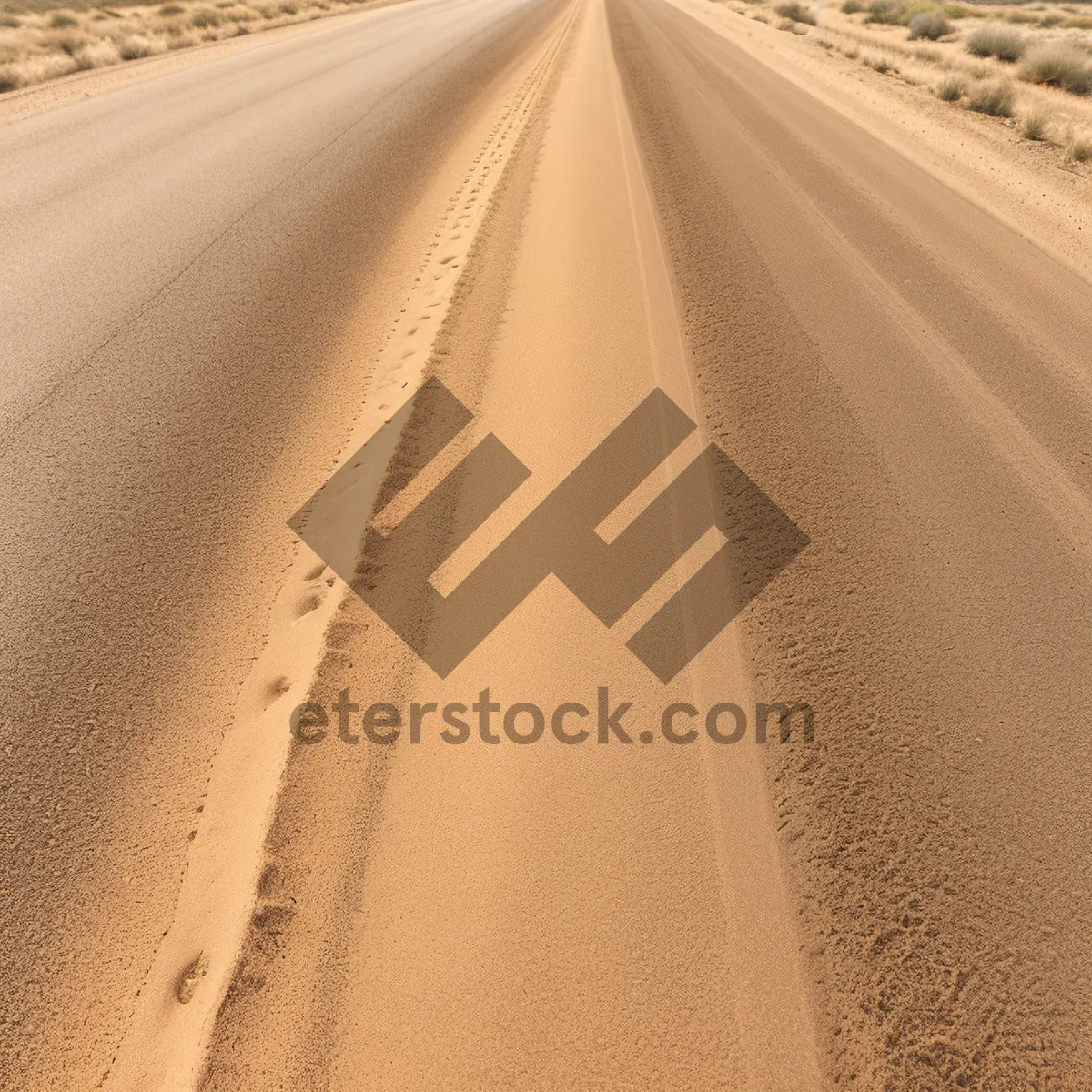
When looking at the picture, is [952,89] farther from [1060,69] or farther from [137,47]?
[137,47]

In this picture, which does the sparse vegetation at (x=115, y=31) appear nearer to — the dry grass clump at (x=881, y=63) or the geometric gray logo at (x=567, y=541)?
the dry grass clump at (x=881, y=63)

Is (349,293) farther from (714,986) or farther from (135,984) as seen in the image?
(714,986)

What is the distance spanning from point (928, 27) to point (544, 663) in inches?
1150

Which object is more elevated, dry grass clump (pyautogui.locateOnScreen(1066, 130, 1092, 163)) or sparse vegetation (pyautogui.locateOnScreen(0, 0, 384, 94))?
dry grass clump (pyautogui.locateOnScreen(1066, 130, 1092, 163))

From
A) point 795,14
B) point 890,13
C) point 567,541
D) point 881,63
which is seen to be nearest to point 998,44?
point 881,63

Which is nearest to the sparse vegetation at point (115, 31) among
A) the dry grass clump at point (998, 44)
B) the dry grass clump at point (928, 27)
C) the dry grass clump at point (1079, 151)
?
the dry grass clump at point (928, 27)

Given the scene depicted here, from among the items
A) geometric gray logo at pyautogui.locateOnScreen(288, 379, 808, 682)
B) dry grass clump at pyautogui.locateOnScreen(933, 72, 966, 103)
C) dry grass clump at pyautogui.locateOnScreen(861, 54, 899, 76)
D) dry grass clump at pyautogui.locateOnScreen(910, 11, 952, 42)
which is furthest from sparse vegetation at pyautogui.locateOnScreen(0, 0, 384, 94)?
geometric gray logo at pyautogui.locateOnScreen(288, 379, 808, 682)

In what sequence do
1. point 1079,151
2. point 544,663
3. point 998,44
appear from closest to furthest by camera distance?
point 544,663 → point 1079,151 → point 998,44

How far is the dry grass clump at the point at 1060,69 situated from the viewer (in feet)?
50.6

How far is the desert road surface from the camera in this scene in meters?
2.21

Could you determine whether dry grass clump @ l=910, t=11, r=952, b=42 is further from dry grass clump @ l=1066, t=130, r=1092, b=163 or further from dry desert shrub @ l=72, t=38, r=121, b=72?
dry desert shrub @ l=72, t=38, r=121, b=72

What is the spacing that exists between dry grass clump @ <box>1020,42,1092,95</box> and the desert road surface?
498 inches

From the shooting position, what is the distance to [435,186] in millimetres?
8781

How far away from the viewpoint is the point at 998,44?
19.8 metres
